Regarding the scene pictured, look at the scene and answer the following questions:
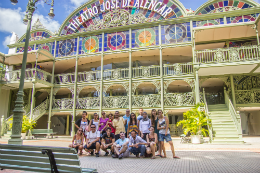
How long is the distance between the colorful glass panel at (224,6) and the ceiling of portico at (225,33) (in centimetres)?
215

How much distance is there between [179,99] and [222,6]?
325 inches

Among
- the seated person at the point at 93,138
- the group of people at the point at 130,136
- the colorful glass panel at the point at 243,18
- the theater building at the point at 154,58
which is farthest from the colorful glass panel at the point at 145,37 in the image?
the seated person at the point at 93,138

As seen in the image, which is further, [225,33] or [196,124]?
[225,33]

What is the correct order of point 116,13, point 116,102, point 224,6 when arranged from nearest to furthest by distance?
point 224,6, point 116,102, point 116,13

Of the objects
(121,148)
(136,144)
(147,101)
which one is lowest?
(121,148)

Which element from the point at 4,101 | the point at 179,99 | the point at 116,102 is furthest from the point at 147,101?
the point at 4,101

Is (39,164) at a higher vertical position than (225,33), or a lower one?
lower

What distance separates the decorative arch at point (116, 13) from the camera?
17.2 meters

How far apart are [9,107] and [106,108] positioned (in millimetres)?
11603

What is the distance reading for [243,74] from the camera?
49.0ft

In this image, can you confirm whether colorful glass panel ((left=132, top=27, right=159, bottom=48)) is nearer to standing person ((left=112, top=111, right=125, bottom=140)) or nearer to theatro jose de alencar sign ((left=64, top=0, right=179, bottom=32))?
theatro jose de alencar sign ((left=64, top=0, right=179, bottom=32))

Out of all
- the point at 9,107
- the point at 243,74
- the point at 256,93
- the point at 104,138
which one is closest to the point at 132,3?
the point at 243,74

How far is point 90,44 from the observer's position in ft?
62.1

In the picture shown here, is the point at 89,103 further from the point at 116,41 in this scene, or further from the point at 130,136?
the point at 130,136
